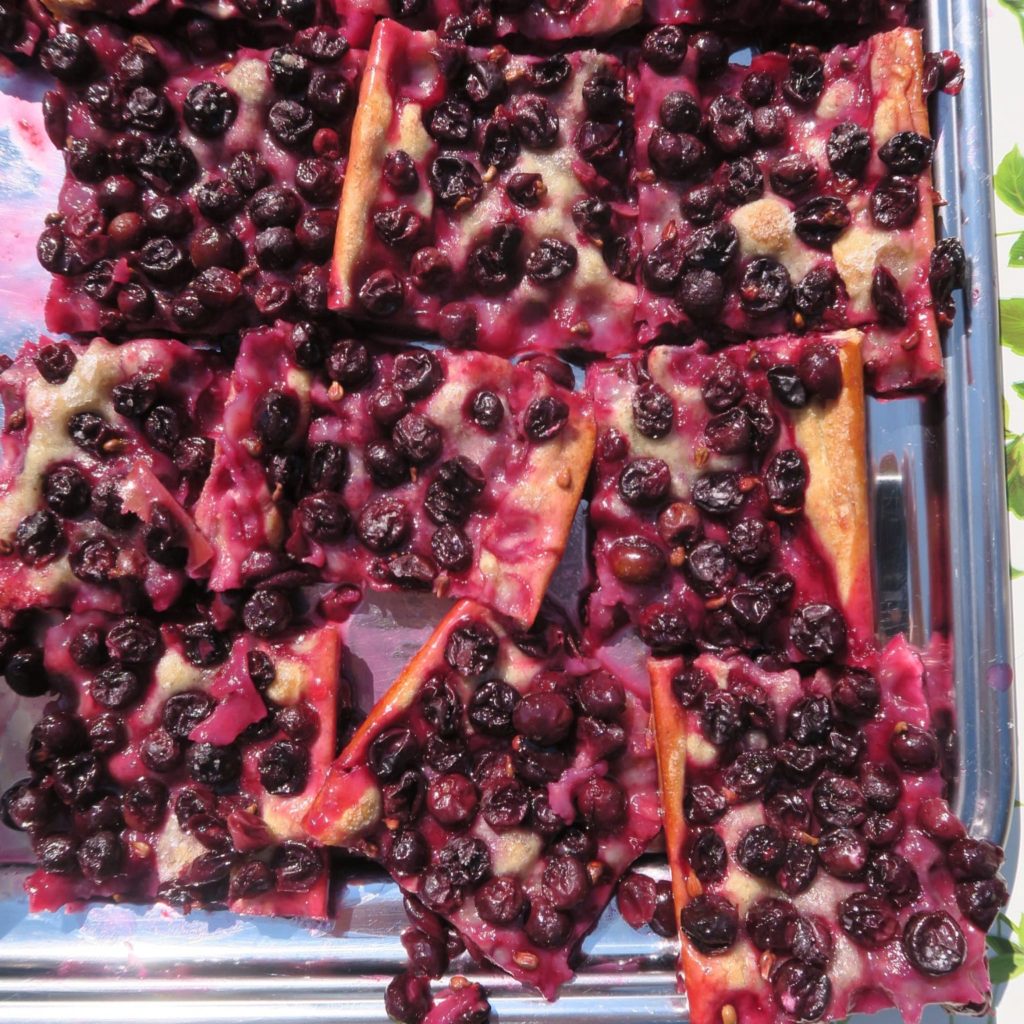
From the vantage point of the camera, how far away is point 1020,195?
4273mm

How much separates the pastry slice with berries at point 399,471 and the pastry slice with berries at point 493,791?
0.32 m

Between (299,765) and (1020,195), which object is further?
(1020,195)

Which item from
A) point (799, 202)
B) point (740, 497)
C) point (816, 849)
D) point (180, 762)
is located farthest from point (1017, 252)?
point (180, 762)

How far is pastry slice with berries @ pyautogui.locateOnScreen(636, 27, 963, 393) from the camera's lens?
3855mm

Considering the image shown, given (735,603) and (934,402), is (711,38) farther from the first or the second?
(735,603)

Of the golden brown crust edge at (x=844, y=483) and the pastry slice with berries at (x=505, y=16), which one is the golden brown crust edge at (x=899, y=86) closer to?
the golden brown crust edge at (x=844, y=483)

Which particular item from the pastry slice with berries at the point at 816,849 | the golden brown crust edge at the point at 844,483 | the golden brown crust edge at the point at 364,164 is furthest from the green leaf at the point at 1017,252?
the golden brown crust edge at the point at 364,164

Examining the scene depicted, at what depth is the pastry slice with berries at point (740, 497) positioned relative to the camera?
3.78 metres

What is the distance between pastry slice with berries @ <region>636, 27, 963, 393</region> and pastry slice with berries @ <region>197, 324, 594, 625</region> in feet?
2.94

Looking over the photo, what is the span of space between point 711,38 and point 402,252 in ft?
5.96

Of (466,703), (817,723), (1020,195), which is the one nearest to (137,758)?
(466,703)

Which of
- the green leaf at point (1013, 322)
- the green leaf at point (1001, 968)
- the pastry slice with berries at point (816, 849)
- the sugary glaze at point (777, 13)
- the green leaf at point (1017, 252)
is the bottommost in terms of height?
the green leaf at point (1001, 968)

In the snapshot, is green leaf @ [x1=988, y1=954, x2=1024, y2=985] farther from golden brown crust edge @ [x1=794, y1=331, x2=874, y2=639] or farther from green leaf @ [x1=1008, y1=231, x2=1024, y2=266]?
green leaf @ [x1=1008, y1=231, x2=1024, y2=266]

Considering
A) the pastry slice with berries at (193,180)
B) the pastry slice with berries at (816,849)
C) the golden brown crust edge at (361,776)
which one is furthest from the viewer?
the pastry slice with berries at (193,180)
